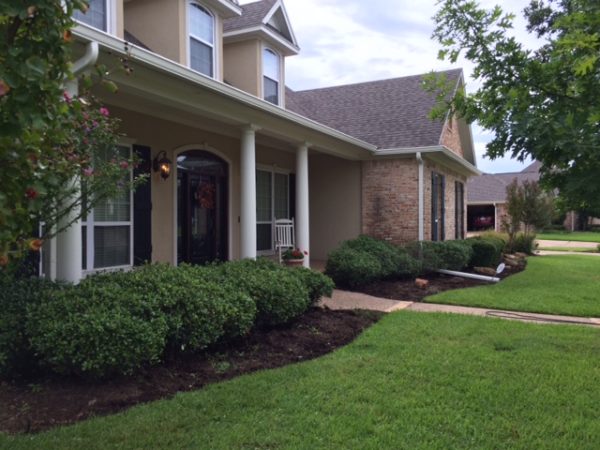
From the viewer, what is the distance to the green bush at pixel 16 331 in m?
4.16

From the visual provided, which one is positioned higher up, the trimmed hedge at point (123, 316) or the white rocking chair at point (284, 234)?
the white rocking chair at point (284, 234)

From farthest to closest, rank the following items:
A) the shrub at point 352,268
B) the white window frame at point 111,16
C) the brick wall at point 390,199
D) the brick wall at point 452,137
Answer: the brick wall at point 452,137, the brick wall at point 390,199, the shrub at point 352,268, the white window frame at point 111,16

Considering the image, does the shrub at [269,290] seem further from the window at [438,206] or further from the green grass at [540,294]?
the window at [438,206]

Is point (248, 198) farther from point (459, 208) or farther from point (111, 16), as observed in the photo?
point (459, 208)

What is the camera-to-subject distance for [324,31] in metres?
12.9

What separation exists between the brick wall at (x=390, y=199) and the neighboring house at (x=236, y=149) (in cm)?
3

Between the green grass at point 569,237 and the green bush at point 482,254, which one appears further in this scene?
the green grass at point 569,237

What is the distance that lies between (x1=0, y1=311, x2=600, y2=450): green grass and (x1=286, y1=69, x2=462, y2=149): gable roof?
8763mm

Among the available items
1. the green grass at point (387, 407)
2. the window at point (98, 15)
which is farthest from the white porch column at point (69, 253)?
the green grass at point (387, 407)

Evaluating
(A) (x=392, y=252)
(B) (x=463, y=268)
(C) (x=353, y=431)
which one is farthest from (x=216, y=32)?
(B) (x=463, y=268)

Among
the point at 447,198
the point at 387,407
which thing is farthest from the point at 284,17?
the point at 387,407

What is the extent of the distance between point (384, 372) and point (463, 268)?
31.1 feet

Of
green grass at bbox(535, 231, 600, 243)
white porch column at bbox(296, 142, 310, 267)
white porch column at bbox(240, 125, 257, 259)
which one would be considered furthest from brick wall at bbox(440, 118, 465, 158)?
green grass at bbox(535, 231, 600, 243)

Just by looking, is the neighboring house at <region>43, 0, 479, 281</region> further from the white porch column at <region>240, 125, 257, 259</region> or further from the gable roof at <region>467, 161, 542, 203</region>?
the gable roof at <region>467, 161, 542, 203</region>
